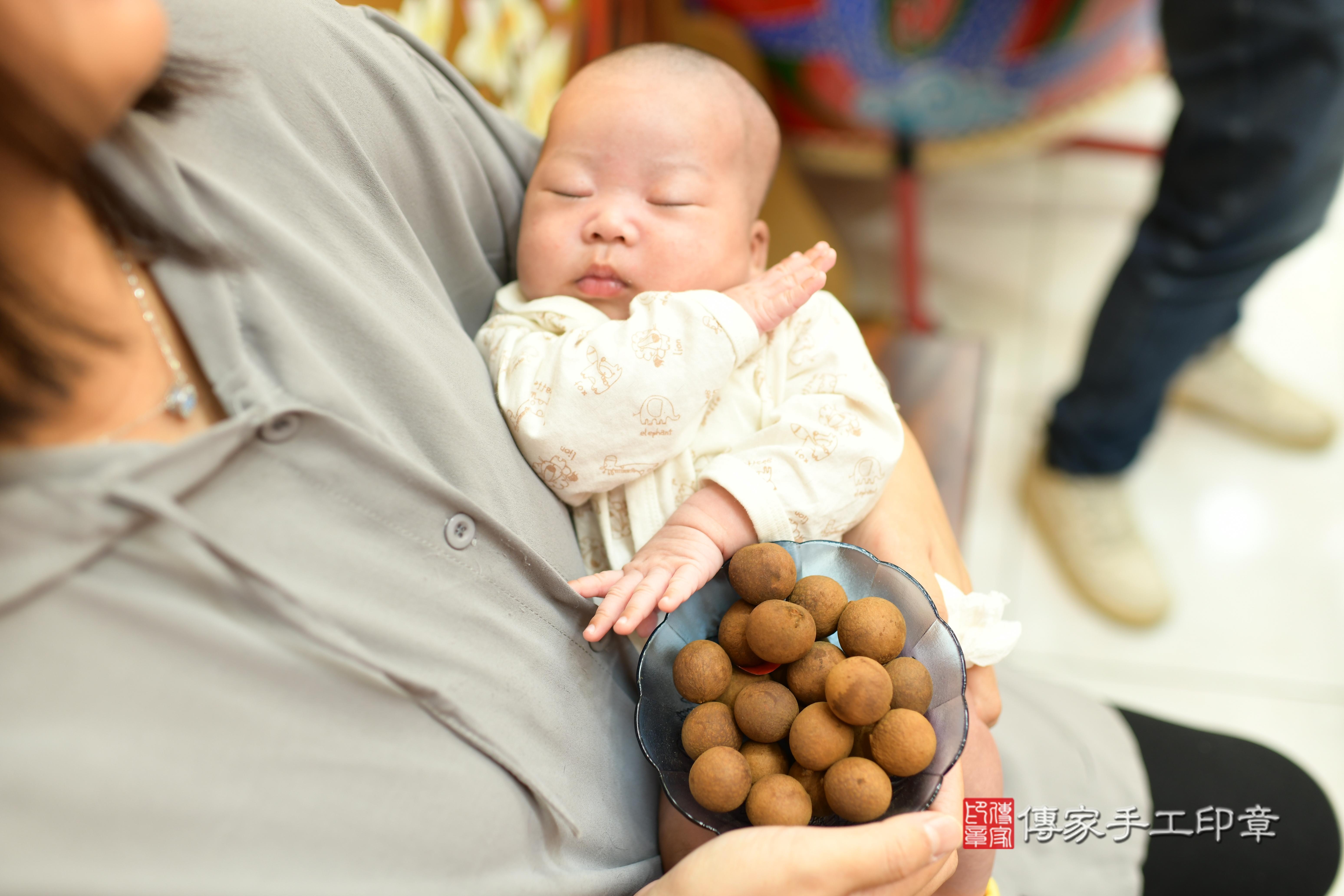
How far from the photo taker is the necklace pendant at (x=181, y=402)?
51cm

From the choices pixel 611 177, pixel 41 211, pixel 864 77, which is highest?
pixel 41 211

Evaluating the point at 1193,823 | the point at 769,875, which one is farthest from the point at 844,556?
the point at 1193,823

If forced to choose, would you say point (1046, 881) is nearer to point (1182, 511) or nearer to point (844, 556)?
point (844, 556)

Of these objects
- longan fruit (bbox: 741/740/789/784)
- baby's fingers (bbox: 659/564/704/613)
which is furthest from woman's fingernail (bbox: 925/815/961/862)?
baby's fingers (bbox: 659/564/704/613)

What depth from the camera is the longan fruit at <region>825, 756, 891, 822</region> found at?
1.88ft

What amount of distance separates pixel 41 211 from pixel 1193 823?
42.1 inches

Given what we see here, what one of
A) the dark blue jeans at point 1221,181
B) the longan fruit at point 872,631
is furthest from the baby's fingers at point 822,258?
the dark blue jeans at point 1221,181

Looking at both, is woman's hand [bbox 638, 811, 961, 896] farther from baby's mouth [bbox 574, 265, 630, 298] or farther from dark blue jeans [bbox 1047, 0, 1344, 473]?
dark blue jeans [bbox 1047, 0, 1344, 473]

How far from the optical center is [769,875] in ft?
1.81

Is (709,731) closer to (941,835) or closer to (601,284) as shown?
(941,835)

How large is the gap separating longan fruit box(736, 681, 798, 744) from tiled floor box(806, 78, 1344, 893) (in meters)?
1.17

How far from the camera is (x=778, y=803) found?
23.0 inches

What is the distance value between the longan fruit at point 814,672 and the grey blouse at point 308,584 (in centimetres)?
16

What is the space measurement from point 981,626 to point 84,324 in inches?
27.2
